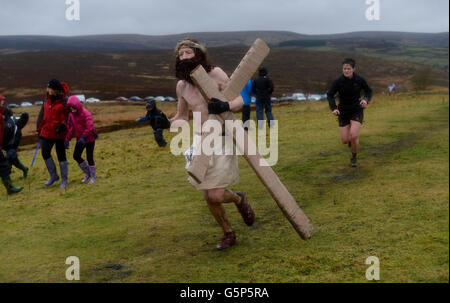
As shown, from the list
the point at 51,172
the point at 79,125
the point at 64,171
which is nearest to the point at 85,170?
the point at 64,171

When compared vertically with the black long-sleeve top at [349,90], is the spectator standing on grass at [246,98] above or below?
below

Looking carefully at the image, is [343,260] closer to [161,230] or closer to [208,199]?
[208,199]

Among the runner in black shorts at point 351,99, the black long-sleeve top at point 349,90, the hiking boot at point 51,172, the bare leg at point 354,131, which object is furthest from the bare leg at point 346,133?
the hiking boot at point 51,172

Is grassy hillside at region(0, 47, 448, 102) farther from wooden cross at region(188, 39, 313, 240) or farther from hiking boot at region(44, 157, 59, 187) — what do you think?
wooden cross at region(188, 39, 313, 240)

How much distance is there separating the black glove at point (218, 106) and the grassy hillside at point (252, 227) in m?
1.73

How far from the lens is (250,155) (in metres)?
4.96

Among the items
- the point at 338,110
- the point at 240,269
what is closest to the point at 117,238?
the point at 240,269

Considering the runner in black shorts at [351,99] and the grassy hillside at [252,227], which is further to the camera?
the runner in black shorts at [351,99]

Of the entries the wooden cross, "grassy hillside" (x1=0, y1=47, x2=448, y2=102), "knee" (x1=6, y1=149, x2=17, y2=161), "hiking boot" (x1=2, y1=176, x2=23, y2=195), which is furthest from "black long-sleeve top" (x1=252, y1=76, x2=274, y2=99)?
"grassy hillside" (x1=0, y1=47, x2=448, y2=102)

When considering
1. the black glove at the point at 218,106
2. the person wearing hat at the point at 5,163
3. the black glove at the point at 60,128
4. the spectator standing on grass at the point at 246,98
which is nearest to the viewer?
the black glove at the point at 218,106

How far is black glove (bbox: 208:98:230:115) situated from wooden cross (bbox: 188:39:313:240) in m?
0.07

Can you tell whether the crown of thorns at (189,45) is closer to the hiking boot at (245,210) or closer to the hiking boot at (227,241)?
the hiking boot at (245,210)

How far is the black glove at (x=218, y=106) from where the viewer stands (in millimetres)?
4871

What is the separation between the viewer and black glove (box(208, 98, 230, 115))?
16.0 feet
